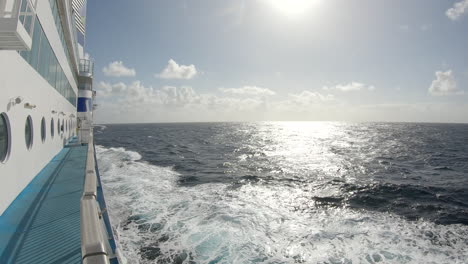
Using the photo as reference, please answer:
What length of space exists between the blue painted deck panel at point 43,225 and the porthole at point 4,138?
130cm

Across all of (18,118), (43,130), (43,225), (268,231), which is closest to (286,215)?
(268,231)

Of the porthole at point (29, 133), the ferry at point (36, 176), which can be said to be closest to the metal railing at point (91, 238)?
the ferry at point (36, 176)

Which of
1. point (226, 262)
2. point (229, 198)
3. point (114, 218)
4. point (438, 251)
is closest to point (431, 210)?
point (438, 251)

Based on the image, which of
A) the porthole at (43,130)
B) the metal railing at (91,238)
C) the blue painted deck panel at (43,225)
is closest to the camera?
the metal railing at (91,238)

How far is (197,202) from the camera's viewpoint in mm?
12508

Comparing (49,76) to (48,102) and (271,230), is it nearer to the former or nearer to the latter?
(48,102)

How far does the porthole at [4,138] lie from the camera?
19.6 ft

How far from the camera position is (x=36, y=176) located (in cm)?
903

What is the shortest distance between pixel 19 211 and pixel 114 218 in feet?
16.0

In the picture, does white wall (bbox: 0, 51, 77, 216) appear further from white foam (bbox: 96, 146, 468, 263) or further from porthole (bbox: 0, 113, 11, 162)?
white foam (bbox: 96, 146, 468, 263)

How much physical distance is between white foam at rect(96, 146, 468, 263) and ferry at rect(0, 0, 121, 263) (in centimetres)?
293

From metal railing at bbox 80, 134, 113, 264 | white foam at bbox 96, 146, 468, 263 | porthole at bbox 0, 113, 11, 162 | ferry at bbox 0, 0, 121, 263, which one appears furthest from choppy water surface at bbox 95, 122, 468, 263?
metal railing at bbox 80, 134, 113, 264

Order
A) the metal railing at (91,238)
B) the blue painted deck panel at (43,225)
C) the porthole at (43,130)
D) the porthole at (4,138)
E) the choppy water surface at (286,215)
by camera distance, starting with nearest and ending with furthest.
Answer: the metal railing at (91,238) → the blue painted deck panel at (43,225) → the porthole at (4,138) → the choppy water surface at (286,215) → the porthole at (43,130)

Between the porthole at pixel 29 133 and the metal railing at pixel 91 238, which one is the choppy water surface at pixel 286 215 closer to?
the porthole at pixel 29 133
